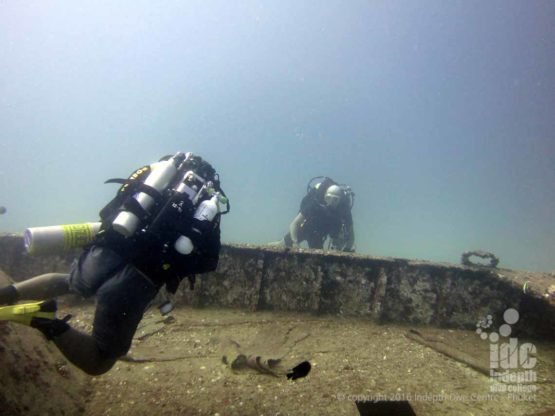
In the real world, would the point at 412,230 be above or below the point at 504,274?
below

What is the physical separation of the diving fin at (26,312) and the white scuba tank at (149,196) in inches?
28.3

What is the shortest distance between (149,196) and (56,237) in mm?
970

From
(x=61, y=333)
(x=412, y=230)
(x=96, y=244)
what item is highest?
(x=96, y=244)

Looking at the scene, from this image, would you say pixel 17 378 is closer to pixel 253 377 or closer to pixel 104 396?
pixel 104 396

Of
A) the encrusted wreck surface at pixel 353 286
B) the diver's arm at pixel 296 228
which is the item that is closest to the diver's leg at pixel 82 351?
the encrusted wreck surface at pixel 353 286

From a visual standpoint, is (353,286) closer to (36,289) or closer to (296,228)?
(36,289)

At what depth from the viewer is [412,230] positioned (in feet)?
513

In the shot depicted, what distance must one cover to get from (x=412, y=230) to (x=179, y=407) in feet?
543

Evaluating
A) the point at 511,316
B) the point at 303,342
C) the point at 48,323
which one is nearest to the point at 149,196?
the point at 48,323

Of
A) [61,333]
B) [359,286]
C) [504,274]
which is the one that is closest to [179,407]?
[61,333]

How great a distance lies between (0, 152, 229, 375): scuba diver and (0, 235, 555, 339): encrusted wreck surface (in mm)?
2755

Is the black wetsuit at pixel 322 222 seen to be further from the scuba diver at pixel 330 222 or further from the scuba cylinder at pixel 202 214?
the scuba cylinder at pixel 202 214

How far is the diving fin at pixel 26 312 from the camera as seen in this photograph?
2.35m

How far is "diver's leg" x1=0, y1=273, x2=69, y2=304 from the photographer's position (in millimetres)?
2949
